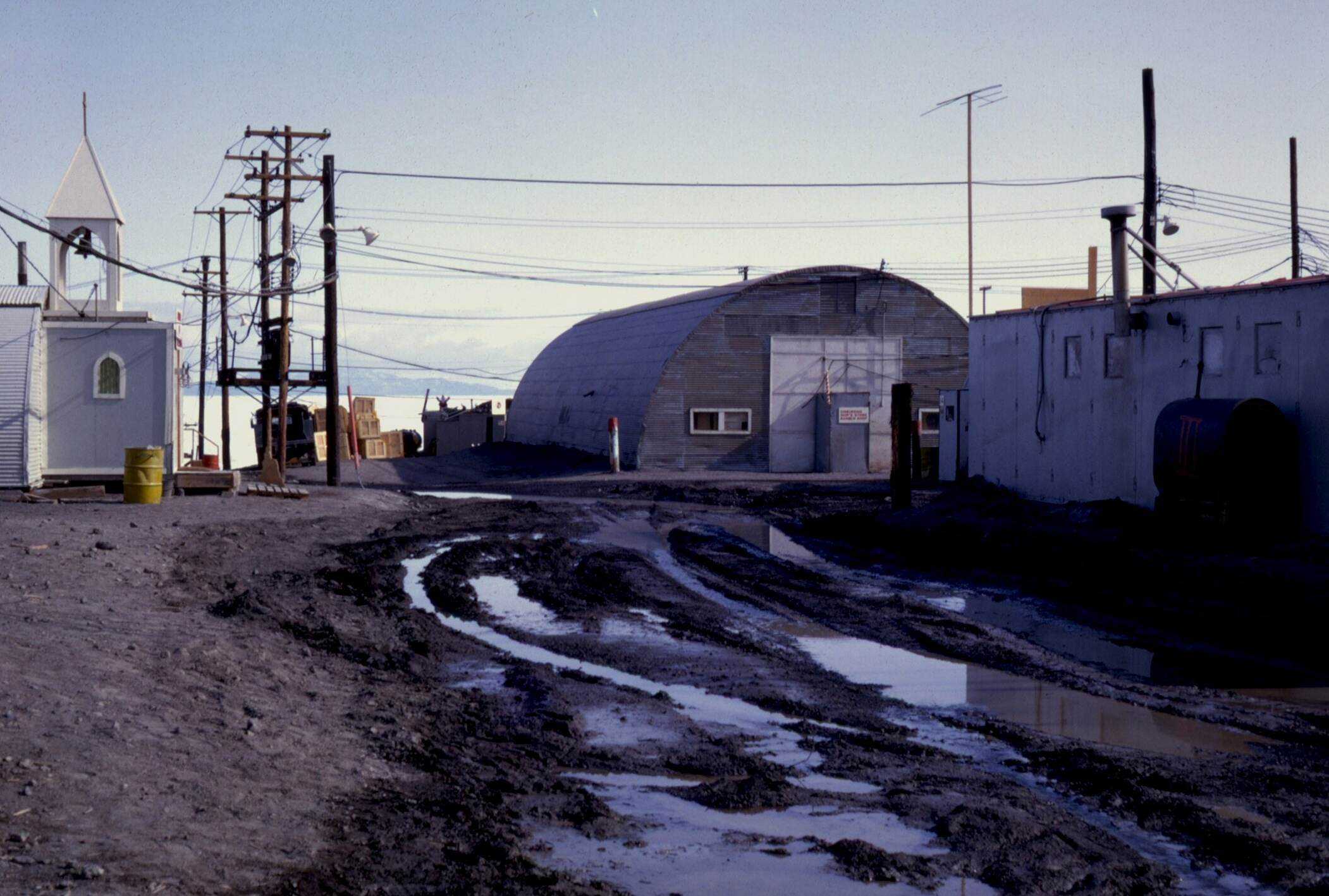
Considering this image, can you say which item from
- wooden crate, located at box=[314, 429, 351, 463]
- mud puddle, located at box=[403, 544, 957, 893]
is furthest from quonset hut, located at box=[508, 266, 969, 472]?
mud puddle, located at box=[403, 544, 957, 893]

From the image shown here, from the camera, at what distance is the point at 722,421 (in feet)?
126

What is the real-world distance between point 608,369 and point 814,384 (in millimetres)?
8015

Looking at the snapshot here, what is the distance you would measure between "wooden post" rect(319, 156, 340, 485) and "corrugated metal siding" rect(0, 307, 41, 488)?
20.4 feet

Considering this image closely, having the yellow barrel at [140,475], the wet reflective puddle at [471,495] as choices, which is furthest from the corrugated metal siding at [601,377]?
the yellow barrel at [140,475]

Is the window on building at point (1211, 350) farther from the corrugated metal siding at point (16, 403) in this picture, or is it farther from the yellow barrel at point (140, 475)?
the corrugated metal siding at point (16, 403)

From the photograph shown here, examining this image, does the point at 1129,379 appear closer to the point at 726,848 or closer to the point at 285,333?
the point at 726,848

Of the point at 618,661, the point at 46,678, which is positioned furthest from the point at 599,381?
the point at 46,678

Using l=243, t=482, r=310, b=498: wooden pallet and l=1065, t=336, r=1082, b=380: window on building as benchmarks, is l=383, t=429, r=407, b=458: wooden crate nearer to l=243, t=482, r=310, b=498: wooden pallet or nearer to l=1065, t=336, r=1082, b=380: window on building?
l=243, t=482, r=310, b=498: wooden pallet

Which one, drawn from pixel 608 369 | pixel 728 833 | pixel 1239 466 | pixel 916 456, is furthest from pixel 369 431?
pixel 728 833

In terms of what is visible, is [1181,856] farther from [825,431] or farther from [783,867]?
[825,431]

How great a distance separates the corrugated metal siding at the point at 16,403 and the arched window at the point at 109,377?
1.13 m

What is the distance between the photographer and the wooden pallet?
25500mm

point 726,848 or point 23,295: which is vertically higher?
point 23,295

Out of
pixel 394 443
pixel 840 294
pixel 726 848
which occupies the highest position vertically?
pixel 840 294
